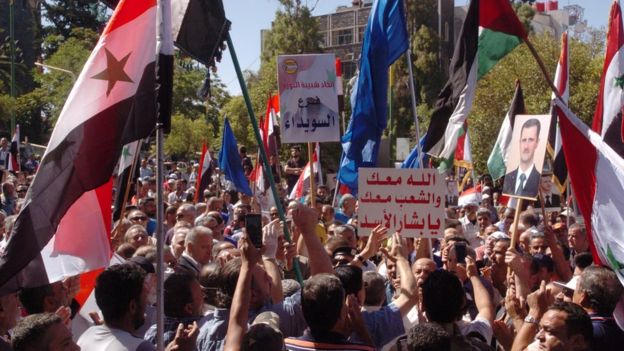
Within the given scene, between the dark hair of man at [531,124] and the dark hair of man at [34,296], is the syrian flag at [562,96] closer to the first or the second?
the dark hair of man at [531,124]

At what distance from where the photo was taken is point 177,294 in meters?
4.77

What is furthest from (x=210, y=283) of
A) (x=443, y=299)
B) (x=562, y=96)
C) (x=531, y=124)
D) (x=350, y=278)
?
Answer: (x=562, y=96)

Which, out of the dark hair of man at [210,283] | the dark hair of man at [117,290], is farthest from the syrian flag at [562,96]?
the dark hair of man at [117,290]

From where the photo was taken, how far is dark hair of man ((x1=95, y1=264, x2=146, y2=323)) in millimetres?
4219

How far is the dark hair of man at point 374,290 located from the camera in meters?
5.17

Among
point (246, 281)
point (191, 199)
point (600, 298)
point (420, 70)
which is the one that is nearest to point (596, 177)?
point (600, 298)

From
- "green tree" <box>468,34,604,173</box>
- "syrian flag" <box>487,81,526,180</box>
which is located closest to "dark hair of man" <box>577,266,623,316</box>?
"syrian flag" <box>487,81,526,180</box>

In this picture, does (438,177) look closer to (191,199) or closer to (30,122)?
(191,199)

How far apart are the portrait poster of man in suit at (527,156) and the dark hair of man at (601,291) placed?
240cm

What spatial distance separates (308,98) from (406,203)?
3.87m

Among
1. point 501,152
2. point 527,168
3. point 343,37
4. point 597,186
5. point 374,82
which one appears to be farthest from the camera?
point 343,37

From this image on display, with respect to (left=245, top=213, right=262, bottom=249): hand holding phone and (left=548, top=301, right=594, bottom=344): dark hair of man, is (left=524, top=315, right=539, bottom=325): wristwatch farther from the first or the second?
(left=245, top=213, right=262, bottom=249): hand holding phone

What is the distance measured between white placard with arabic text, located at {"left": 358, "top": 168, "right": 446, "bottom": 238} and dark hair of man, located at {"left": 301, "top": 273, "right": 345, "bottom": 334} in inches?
109

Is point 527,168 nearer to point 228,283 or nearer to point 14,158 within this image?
point 228,283
